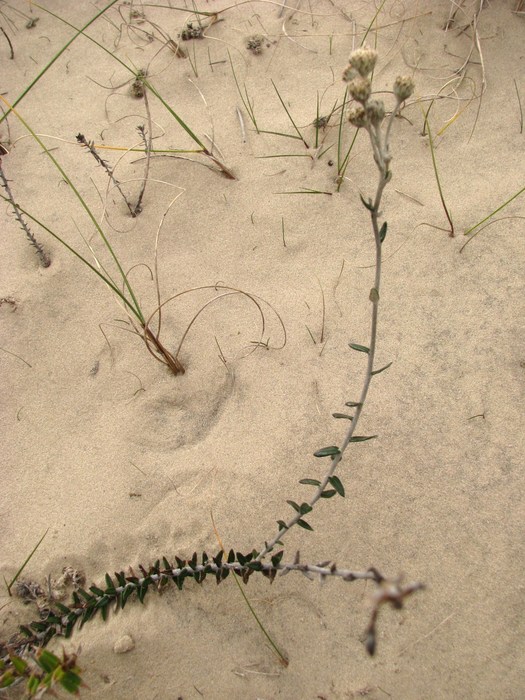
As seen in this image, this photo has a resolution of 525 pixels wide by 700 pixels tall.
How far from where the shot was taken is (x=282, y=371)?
1.98m

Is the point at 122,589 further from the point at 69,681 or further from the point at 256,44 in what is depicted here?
the point at 256,44

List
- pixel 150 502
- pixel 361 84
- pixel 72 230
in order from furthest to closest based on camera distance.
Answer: pixel 72 230
pixel 150 502
pixel 361 84

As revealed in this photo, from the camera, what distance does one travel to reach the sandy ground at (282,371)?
5.15 ft

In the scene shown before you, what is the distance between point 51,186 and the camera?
8.34 feet

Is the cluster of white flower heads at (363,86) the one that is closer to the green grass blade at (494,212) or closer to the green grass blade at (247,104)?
the green grass blade at (494,212)

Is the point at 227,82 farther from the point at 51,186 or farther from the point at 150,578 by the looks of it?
the point at 150,578

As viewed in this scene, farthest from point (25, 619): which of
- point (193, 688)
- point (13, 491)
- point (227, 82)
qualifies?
point (227, 82)

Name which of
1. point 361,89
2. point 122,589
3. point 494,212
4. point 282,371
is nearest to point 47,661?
point 122,589

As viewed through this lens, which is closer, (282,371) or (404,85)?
(404,85)

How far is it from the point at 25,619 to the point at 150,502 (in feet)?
1.57

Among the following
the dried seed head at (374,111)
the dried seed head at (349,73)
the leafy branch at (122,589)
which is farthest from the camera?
the leafy branch at (122,589)

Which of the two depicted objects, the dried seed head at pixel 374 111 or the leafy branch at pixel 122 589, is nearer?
the dried seed head at pixel 374 111

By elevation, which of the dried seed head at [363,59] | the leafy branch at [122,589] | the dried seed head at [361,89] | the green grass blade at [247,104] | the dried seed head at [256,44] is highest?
the dried seed head at [256,44]

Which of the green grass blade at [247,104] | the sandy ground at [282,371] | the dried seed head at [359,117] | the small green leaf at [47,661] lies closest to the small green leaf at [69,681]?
the small green leaf at [47,661]
